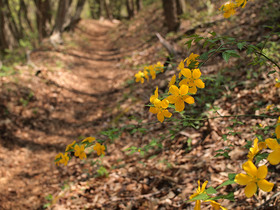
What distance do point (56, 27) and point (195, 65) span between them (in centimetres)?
996

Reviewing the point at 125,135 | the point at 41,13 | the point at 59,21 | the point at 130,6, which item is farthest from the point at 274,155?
the point at 130,6

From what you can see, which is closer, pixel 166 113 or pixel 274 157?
pixel 274 157

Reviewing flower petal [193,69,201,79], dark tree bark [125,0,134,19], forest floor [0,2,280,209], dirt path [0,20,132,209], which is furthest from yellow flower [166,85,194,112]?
dark tree bark [125,0,134,19]

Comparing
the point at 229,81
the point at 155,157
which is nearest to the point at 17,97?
the point at 155,157

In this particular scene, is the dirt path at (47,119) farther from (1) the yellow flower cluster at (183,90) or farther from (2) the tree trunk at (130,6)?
(2) the tree trunk at (130,6)

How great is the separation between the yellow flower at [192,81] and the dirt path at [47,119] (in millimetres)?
2712

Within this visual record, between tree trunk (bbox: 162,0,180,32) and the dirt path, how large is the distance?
2184 millimetres

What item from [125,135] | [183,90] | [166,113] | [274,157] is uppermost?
[183,90]

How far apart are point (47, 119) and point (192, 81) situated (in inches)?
169

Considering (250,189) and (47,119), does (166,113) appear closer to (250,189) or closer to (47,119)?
(250,189)

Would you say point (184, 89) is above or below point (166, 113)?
above

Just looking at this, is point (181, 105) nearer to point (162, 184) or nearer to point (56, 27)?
point (162, 184)

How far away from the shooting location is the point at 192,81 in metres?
1.02

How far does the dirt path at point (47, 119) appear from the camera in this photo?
3.07m
